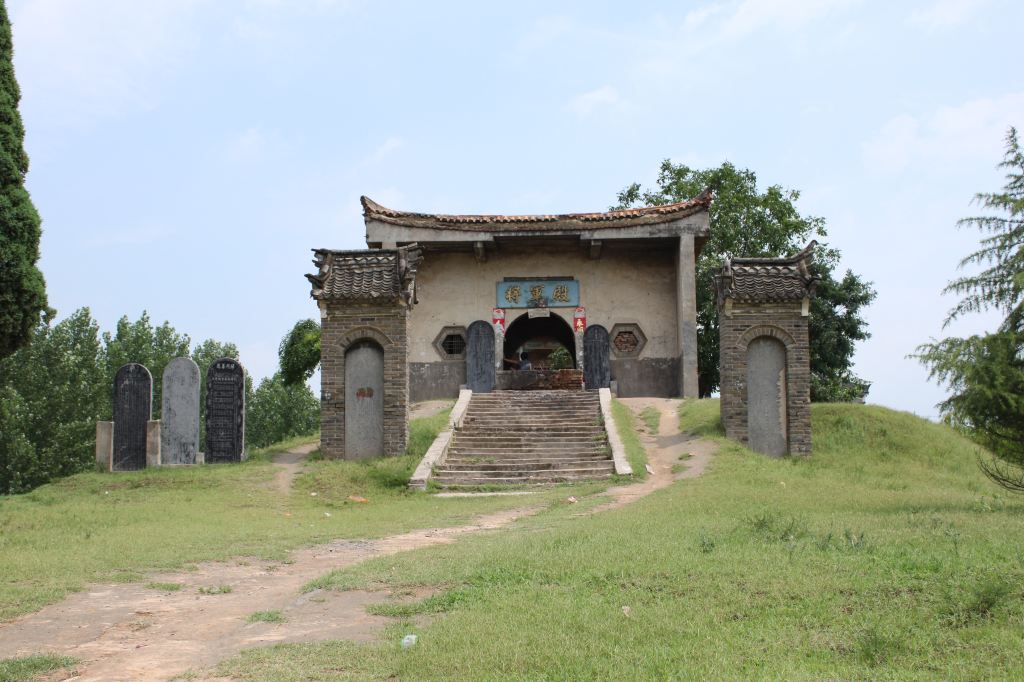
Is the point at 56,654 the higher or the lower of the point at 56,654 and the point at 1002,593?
the lower

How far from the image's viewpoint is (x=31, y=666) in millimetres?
4828

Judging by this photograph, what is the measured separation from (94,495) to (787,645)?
498 inches

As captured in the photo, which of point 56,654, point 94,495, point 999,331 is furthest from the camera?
point 94,495

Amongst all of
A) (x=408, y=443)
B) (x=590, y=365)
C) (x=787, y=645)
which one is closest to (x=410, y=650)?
(x=787, y=645)

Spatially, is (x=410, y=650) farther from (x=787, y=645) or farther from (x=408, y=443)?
(x=408, y=443)

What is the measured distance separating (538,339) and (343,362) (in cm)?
2229

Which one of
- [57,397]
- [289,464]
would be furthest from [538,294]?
[57,397]

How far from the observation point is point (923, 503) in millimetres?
10016

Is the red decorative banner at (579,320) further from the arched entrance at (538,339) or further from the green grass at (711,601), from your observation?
the green grass at (711,601)

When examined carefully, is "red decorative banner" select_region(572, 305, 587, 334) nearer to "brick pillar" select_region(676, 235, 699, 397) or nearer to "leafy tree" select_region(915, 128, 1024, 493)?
"brick pillar" select_region(676, 235, 699, 397)

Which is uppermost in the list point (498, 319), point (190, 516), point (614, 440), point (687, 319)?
point (498, 319)

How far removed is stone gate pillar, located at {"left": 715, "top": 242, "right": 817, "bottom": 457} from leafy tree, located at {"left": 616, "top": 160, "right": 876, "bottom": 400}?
931 cm

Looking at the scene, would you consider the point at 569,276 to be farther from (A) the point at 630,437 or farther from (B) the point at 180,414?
(B) the point at 180,414

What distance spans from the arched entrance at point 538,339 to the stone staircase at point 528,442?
11.0 meters
